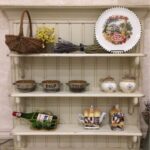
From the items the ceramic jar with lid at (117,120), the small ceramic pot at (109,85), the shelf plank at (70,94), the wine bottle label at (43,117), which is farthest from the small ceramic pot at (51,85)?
the ceramic jar with lid at (117,120)

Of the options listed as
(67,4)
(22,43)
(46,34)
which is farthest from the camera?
(67,4)

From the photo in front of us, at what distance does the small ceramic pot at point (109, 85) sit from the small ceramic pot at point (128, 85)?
0.05m

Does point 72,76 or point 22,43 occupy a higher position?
point 22,43

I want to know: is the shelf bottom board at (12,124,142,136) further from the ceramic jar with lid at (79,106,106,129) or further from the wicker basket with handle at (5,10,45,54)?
the wicker basket with handle at (5,10,45,54)

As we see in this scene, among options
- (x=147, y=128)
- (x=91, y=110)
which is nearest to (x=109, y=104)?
(x=91, y=110)

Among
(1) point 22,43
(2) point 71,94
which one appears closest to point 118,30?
(2) point 71,94

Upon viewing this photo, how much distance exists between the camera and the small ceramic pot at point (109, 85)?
69.7 inches

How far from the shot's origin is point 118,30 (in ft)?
5.83

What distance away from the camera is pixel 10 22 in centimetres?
Answer: 185

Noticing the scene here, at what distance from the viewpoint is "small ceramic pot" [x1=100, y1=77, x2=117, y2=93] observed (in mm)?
1771

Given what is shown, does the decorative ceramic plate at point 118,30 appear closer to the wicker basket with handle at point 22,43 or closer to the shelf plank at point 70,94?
the shelf plank at point 70,94

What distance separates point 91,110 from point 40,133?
1.13 ft

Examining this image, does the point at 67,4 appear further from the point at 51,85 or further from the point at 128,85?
the point at 128,85

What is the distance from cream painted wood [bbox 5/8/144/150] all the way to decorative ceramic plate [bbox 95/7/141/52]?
2.8 inches
